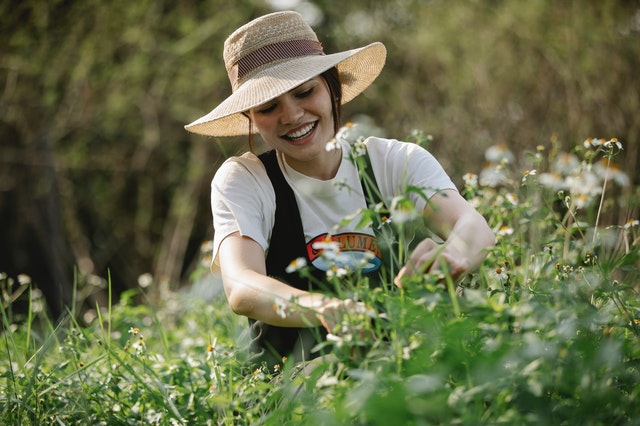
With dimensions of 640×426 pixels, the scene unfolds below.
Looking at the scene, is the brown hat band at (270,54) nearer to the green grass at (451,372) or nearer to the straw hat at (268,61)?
the straw hat at (268,61)

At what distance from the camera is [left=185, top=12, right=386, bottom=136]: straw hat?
2.08m

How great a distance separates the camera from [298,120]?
7.11ft

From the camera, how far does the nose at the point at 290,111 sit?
7.00ft

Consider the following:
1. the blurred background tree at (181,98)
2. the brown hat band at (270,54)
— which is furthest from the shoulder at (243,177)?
the blurred background tree at (181,98)

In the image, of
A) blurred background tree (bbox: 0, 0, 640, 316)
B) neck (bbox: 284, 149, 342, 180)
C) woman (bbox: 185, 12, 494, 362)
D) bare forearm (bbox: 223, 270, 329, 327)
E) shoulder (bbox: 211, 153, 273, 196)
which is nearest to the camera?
bare forearm (bbox: 223, 270, 329, 327)

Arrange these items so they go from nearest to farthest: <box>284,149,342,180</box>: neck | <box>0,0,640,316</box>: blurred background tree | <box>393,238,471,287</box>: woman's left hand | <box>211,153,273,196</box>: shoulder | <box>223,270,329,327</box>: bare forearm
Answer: <box>393,238,471,287</box>: woman's left hand < <box>223,270,329,327</box>: bare forearm < <box>211,153,273,196</box>: shoulder < <box>284,149,342,180</box>: neck < <box>0,0,640,316</box>: blurred background tree

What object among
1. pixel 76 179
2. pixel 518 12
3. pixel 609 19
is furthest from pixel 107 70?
pixel 609 19

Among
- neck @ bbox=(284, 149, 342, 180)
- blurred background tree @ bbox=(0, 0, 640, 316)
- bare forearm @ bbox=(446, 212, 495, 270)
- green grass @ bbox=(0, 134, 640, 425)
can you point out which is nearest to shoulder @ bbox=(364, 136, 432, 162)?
neck @ bbox=(284, 149, 342, 180)

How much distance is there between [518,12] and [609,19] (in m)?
0.94

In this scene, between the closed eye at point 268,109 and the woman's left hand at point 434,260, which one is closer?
the woman's left hand at point 434,260

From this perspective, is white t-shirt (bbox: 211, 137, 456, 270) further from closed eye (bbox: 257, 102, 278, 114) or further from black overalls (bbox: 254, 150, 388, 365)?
closed eye (bbox: 257, 102, 278, 114)

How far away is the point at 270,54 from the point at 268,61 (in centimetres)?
2

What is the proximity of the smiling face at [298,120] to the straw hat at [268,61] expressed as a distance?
0.07 metres

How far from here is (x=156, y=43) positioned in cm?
699
